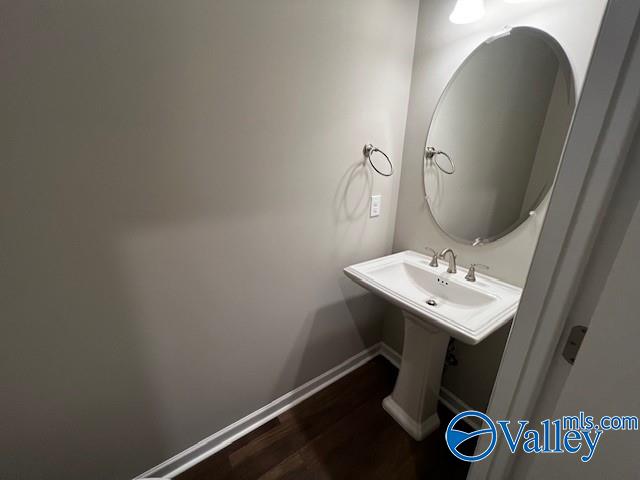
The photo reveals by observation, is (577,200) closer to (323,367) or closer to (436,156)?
(436,156)

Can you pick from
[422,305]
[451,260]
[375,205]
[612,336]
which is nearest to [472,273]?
[451,260]

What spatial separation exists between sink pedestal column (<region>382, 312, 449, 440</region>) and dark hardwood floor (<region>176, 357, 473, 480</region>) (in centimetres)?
6

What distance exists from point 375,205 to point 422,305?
25.8 inches

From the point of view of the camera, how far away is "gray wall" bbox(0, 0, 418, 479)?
2.19 ft

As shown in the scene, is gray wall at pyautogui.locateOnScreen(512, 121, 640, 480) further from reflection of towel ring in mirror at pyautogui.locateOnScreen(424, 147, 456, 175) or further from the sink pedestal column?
reflection of towel ring in mirror at pyautogui.locateOnScreen(424, 147, 456, 175)

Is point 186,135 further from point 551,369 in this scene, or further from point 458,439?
point 458,439

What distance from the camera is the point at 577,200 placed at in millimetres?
434

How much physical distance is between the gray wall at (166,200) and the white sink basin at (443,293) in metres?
0.32

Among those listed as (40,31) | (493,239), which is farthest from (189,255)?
(493,239)

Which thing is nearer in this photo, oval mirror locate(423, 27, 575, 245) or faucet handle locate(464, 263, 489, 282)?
oval mirror locate(423, 27, 575, 245)

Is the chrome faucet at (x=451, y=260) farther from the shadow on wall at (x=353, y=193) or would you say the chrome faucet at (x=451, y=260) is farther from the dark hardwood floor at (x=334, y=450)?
the dark hardwood floor at (x=334, y=450)

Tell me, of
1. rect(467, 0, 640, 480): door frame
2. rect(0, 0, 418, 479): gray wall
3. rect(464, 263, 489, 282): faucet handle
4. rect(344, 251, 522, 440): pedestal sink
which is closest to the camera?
rect(467, 0, 640, 480): door frame

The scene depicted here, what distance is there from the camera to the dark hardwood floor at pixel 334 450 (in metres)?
1.13

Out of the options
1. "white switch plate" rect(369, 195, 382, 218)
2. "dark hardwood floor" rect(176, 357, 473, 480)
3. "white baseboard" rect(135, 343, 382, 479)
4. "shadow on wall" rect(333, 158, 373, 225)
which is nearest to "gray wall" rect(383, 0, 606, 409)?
"white switch plate" rect(369, 195, 382, 218)
